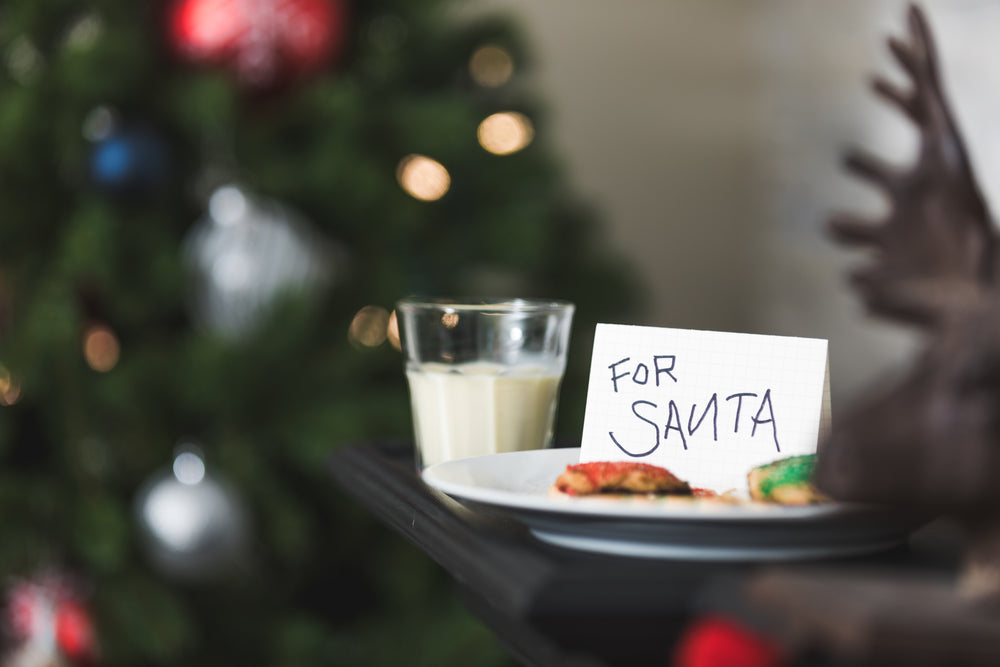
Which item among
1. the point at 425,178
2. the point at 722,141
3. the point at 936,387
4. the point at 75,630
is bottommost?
the point at 75,630

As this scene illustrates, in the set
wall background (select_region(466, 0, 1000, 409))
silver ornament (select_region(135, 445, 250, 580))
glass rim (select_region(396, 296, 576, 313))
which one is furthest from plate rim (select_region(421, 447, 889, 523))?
wall background (select_region(466, 0, 1000, 409))

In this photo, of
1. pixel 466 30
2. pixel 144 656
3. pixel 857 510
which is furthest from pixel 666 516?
pixel 466 30

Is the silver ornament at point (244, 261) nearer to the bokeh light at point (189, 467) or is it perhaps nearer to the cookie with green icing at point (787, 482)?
the bokeh light at point (189, 467)

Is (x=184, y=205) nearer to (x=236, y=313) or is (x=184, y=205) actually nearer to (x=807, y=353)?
(x=236, y=313)

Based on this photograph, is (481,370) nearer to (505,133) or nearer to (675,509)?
(675,509)

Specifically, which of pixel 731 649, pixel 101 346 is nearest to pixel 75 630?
pixel 101 346

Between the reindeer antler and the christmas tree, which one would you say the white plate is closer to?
the reindeer antler

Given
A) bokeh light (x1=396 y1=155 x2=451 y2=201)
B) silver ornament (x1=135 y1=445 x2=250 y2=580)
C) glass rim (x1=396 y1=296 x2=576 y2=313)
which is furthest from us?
bokeh light (x1=396 y1=155 x2=451 y2=201)
